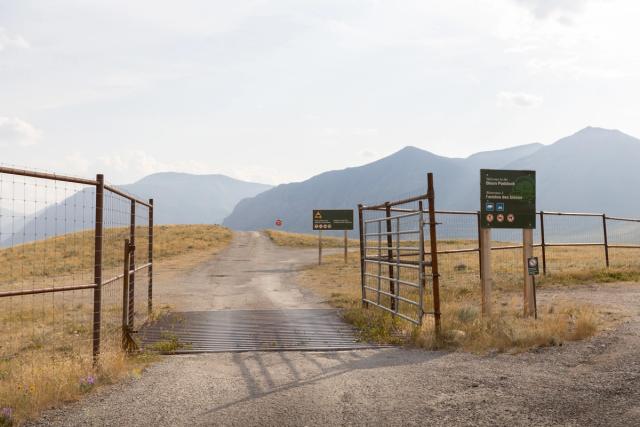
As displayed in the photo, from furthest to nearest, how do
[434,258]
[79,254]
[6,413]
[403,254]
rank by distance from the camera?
1. [79,254]
2. [403,254]
3. [434,258]
4. [6,413]

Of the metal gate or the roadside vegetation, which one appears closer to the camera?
the roadside vegetation

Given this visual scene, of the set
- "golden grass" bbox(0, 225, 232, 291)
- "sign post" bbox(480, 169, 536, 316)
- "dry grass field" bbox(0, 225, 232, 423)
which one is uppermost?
"sign post" bbox(480, 169, 536, 316)

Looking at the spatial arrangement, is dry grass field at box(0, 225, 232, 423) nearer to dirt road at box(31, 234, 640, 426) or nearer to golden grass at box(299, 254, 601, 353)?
dirt road at box(31, 234, 640, 426)

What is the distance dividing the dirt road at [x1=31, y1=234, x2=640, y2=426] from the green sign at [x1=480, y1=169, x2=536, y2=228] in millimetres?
2790

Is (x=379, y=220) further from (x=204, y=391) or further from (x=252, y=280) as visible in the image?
(x=252, y=280)

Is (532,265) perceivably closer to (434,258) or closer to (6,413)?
(434,258)

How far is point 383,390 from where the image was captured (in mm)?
6164

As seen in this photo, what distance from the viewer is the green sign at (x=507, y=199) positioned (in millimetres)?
10555

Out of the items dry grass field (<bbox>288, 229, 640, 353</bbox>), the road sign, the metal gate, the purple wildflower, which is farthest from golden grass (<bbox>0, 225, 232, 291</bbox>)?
the road sign

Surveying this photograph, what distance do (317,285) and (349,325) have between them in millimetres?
8324

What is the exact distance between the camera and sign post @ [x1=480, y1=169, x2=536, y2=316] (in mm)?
10523

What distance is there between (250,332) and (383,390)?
448 cm

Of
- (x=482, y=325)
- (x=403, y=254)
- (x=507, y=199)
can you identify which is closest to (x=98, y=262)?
(x=482, y=325)

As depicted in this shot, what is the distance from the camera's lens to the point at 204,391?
6195 mm
